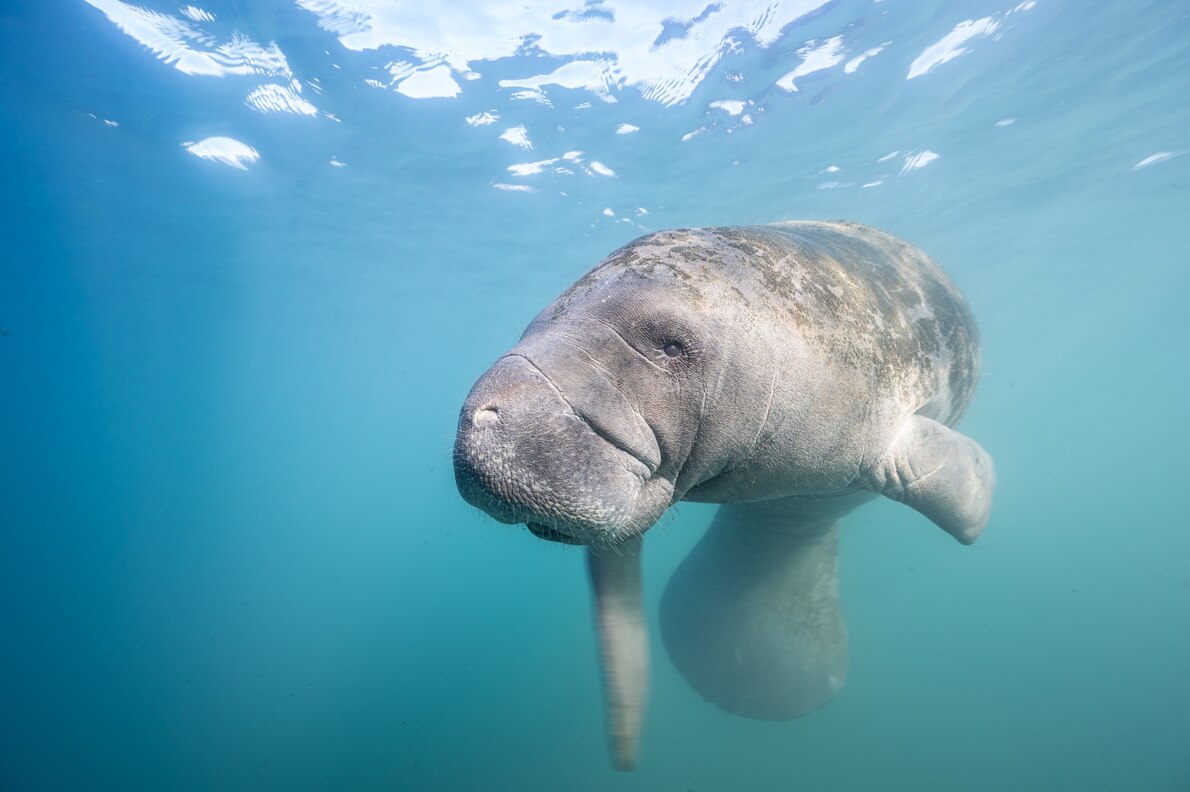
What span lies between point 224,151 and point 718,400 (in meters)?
17.1

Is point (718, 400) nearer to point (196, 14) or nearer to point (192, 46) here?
point (196, 14)

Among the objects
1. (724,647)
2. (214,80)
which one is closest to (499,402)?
(724,647)

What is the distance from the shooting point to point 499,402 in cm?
155

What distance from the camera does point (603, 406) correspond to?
1.68 metres

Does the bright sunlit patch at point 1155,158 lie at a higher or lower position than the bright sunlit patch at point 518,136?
lower

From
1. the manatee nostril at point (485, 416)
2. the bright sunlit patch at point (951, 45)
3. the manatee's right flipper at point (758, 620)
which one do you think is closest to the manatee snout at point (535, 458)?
the manatee nostril at point (485, 416)

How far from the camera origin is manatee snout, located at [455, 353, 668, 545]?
4.99ft

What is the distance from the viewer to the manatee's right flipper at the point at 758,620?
4527 mm

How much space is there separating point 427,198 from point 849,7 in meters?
11.9

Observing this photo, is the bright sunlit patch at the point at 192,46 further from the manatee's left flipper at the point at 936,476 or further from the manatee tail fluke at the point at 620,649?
the manatee's left flipper at the point at 936,476

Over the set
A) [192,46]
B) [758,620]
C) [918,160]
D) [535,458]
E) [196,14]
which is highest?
[196,14]

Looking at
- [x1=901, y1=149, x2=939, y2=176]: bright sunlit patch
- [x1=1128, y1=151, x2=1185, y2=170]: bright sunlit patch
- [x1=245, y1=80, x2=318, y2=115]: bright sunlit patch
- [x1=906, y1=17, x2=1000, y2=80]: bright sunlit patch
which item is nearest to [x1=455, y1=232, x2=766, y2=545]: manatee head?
[x1=906, y1=17, x2=1000, y2=80]: bright sunlit patch

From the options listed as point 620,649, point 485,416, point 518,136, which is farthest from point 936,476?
point 518,136

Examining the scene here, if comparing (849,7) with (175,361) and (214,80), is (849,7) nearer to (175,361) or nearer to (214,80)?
(214,80)
